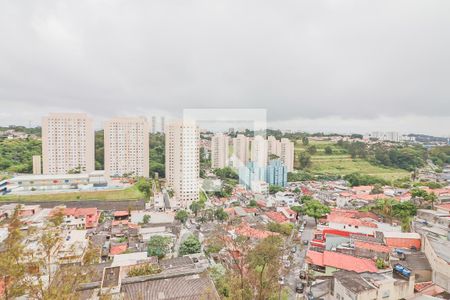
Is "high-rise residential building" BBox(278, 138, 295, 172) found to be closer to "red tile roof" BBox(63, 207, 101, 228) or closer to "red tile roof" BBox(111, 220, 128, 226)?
"red tile roof" BBox(111, 220, 128, 226)

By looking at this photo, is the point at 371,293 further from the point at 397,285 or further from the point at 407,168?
the point at 407,168

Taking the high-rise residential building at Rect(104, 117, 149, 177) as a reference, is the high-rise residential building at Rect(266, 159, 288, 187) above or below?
below

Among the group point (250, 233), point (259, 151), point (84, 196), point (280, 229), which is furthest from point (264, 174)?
point (250, 233)

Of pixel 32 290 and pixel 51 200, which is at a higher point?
pixel 32 290

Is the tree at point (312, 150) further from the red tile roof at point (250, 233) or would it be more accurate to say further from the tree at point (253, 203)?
the red tile roof at point (250, 233)

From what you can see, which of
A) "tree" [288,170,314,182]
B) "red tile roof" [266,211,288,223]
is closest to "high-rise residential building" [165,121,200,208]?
"red tile roof" [266,211,288,223]

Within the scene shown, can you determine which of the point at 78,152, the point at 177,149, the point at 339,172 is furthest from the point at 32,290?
the point at 339,172
